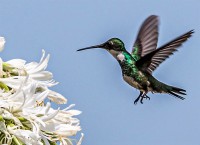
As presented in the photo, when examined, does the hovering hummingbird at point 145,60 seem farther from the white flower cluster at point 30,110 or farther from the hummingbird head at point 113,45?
the white flower cluster at point 30,110

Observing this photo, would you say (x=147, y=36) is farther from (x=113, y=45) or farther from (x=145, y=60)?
(x=113, y=45)

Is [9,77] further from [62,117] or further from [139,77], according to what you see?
[139,77]

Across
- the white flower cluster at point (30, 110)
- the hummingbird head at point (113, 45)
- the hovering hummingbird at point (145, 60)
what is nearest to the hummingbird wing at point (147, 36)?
the hovering hummingbird at point (145, 60)

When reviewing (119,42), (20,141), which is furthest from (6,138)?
(119,42)

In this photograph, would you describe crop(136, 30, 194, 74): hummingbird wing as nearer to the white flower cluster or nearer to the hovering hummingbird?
the hovering hummingbird

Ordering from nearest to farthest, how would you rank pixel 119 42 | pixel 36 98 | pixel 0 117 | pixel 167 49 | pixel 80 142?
1. pixel 0 117
2. pixel 36 98
3. pixel 80 142
4. pixel 167 49
5. pixel 119 42

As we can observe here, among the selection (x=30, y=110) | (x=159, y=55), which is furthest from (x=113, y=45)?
(x=30, y=110)

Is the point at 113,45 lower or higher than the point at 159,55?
higher
